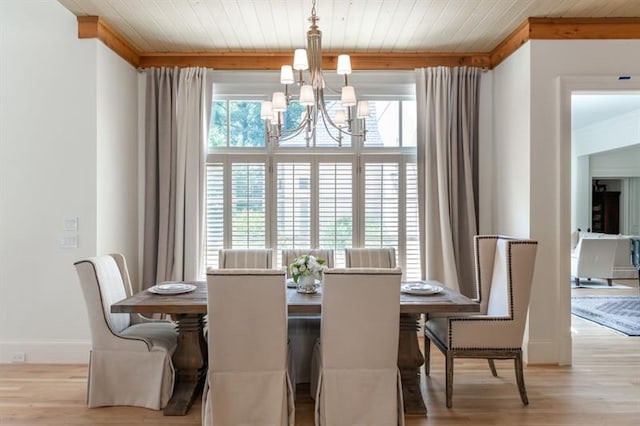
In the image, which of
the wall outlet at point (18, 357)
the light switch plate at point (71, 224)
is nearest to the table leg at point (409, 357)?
the light switch plate at point (71, 224)

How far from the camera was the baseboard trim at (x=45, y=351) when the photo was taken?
12.3 feet

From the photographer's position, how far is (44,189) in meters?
3.74

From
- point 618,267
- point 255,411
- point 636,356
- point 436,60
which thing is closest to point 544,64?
point 436,60

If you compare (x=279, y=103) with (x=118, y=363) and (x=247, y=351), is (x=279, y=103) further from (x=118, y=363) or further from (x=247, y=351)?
(x=118, y=363)

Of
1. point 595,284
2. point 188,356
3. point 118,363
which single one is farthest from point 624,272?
point 118,363

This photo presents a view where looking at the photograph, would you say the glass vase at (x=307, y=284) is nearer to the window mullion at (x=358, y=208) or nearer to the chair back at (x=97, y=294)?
the chair back at (x=97, y=294)

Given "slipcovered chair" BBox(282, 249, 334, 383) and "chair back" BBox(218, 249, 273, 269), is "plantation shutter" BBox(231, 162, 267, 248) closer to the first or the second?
"chair back" BBox(218, 249, 273, 269)

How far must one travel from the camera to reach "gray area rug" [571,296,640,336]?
4992 millimetres

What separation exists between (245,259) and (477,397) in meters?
2.21

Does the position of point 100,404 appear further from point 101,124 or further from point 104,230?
point 101,124

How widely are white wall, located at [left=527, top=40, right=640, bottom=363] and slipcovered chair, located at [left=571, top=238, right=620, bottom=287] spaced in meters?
4.36

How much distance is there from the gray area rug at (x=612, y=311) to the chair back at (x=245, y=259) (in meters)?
4.04

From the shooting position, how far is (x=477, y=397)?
3.09m

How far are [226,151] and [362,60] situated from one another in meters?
1.76
